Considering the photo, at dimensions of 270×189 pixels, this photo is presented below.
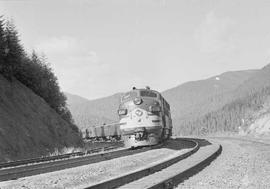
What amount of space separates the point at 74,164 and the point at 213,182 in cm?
784

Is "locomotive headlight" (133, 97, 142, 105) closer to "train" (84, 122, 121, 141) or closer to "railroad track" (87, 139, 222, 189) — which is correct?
"railroad track" (87, 139, 222, 189)

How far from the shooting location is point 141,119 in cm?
2514

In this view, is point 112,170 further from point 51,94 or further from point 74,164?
point 51,94

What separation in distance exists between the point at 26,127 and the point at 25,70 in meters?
12.6

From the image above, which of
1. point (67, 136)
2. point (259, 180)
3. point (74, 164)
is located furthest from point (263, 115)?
point (259, 180)

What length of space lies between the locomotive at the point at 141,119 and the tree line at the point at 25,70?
56.2ft

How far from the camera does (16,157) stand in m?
29.1

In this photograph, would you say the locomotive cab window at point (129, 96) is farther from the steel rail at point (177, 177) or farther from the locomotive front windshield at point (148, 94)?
the steel rail at point (177, 177)

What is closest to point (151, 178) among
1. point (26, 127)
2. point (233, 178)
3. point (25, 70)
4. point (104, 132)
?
point (233, 178)

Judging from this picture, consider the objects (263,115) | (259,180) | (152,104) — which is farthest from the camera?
(263,115)

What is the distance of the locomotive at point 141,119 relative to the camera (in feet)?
82.2

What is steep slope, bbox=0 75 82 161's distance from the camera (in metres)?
30.6

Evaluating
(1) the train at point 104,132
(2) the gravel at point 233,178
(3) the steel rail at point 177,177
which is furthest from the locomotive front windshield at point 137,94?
(1) the train at point 104,132

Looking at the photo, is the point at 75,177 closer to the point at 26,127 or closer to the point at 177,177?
the point at 177,177
